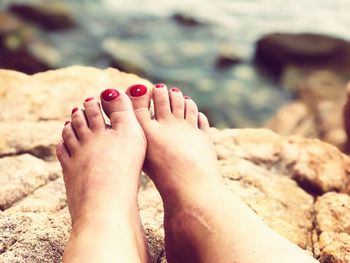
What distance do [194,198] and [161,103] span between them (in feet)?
1.86

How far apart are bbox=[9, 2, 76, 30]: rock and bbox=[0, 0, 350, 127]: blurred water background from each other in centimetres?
15

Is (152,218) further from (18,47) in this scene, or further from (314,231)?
(18,47)

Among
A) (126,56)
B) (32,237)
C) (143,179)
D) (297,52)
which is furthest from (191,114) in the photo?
(297,52)

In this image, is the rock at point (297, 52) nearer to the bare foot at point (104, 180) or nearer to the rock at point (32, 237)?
the bare foot at point (104, 180)

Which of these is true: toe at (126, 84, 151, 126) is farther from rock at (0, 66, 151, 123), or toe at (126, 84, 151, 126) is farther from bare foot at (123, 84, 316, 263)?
rock at (0, 66, 151, 123)

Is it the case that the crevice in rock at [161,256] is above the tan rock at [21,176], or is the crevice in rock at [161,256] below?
below

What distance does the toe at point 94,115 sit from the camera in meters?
1.90

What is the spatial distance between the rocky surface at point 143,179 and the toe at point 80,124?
0.21 m

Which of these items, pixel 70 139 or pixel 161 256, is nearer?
pixel 161 256

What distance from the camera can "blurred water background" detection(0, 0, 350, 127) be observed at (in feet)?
18.6

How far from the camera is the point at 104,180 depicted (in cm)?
163

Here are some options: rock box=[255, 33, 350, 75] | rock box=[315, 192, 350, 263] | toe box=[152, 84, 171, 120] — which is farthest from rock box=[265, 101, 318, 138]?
toe box=[152, 84, 171, 120]

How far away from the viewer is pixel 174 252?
5.12 ft

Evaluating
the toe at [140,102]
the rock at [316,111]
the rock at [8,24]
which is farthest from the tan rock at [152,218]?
the rock at [8,24]
